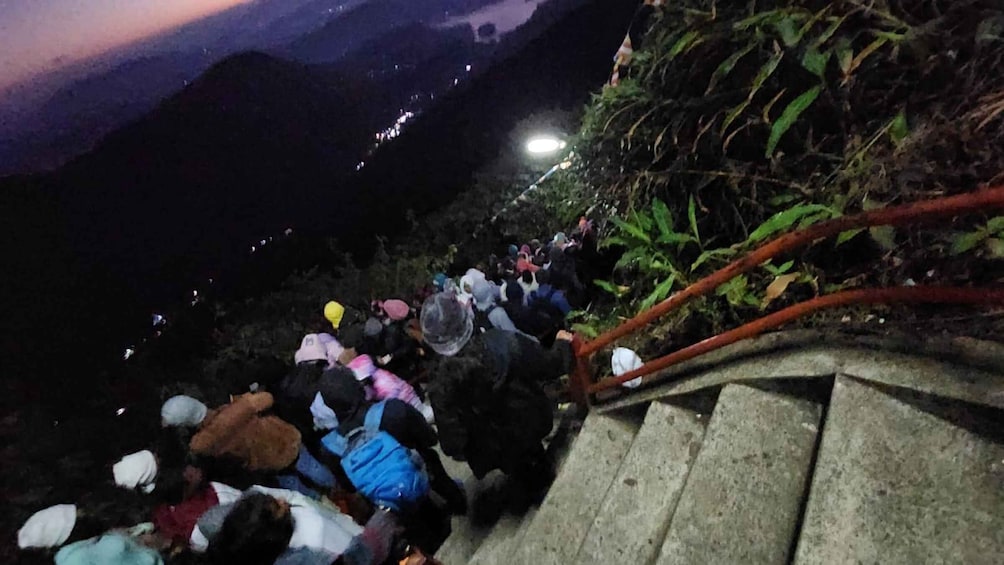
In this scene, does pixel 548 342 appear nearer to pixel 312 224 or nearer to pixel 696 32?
pixel 696 32

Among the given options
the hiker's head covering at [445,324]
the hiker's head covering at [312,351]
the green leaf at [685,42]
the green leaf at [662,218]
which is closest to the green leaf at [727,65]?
the green leaf at [685,42]

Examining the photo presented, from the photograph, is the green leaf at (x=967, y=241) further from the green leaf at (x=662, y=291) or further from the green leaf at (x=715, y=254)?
the green leaf at (x=662, y=291)

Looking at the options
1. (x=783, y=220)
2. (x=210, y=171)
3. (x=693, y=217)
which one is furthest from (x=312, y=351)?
(x=210, y=171)

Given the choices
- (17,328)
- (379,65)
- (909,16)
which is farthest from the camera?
(379,65)

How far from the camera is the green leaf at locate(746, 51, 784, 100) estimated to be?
12.0 ft

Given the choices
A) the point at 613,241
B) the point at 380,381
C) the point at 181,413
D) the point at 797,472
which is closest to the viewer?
the point at 797,472

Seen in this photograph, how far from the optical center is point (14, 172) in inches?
396

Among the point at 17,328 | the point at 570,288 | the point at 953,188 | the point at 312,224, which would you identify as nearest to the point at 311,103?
the point at 312,224

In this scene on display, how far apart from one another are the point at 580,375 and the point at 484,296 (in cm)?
172

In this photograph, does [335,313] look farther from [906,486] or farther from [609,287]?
[906,486]

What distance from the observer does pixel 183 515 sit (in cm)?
365

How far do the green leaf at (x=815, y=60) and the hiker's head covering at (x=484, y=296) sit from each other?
10.4 feet

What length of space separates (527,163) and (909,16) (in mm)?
8833

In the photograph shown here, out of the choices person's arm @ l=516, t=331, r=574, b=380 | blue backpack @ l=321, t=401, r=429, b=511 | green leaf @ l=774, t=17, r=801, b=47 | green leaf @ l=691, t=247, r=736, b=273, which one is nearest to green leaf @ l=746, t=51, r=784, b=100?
green leaf @ l=774, t=17, r=801, b=47
